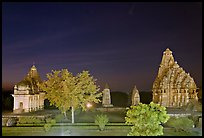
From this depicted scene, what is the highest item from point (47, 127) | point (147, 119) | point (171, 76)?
point (171, 76)

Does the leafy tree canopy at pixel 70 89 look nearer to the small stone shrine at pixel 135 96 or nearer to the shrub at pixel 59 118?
the shrub at pixel 59 118

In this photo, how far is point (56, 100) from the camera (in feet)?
47.1

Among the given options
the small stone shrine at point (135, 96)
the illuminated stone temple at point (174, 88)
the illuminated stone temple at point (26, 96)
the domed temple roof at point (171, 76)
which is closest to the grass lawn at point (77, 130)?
the illuminated stone temple at point (26, 96)

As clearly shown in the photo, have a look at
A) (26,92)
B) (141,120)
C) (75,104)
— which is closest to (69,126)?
(75,104)

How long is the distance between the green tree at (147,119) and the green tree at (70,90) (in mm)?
3452

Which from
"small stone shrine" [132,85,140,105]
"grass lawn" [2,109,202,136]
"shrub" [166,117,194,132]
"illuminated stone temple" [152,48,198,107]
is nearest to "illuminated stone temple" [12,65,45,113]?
"grass lawn" [2,109,202,136]

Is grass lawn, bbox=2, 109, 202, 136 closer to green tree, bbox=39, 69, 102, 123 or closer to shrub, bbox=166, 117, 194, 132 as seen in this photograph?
shrub, bbox=166, 117, 194, 132

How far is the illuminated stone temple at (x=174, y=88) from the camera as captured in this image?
1691cm

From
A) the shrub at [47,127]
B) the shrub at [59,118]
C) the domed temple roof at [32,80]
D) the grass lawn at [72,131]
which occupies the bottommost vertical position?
the grass lawn at [72,131]

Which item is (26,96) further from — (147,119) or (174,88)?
(147,119)

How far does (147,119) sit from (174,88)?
6752mm

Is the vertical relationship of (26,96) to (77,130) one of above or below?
above

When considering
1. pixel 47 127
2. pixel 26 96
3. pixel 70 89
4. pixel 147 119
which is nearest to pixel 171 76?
pixel 70 89

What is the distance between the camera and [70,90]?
46.3 feet
